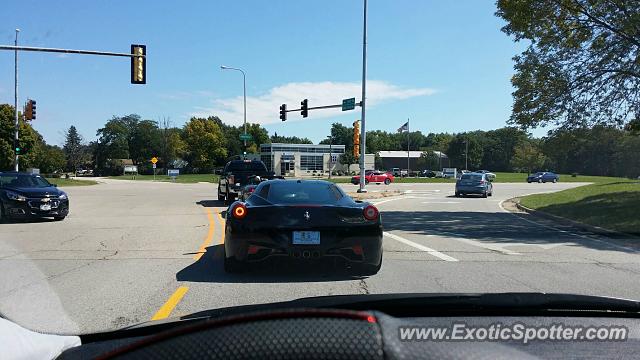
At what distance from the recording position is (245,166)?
984 inches

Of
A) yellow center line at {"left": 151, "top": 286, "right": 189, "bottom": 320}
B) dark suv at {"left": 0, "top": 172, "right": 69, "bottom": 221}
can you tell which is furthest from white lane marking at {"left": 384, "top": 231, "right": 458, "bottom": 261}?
dark suv at {"left": 0, "top": 172, "right": 69, "bottom": 221}

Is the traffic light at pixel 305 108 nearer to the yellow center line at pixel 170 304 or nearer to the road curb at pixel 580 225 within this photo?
the road curb at pixel 580 225

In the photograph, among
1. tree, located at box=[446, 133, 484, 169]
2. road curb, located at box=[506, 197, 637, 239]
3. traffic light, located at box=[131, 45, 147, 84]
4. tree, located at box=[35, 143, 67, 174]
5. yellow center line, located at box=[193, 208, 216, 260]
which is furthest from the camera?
tree, located at box=[446, 133, 484, 169]

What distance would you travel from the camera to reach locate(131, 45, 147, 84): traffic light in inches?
870

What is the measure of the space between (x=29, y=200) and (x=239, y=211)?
35.8 ft

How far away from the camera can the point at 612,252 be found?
453 inches

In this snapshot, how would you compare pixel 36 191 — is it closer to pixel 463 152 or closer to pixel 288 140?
pixel 463 152

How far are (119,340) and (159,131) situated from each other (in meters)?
146

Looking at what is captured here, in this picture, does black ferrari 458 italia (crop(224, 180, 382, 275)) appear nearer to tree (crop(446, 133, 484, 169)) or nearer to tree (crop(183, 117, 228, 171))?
tree (crop(183, 117, 228, 171))

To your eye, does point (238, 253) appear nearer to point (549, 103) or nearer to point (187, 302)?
point (187, 302)

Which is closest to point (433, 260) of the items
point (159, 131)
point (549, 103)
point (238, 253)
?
point (238, 253)

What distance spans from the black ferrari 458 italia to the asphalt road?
0.37 metres

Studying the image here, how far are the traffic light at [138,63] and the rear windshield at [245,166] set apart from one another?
17.7 feet

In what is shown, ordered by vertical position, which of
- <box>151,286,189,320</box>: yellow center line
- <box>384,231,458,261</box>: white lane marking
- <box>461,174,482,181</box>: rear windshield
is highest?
<box>461,174,482,181</box>: rear windshield
